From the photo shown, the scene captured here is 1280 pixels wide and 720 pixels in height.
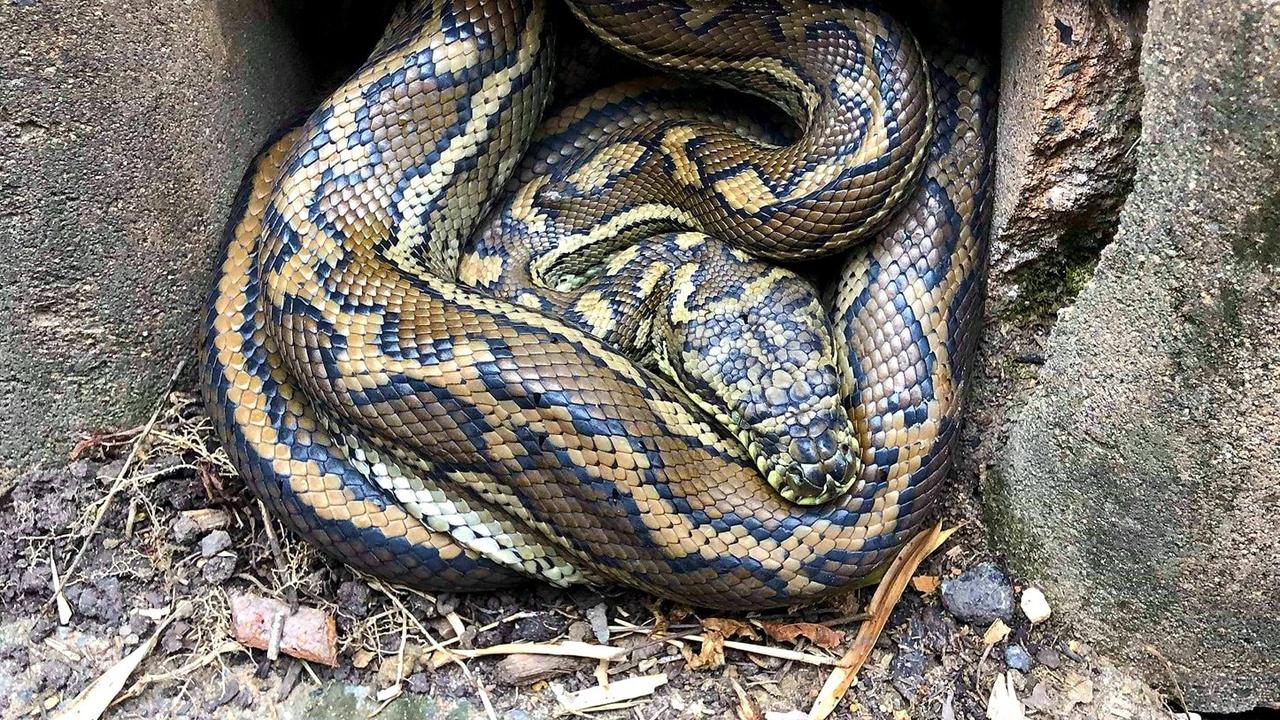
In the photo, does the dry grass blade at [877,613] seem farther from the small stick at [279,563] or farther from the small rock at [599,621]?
the small stick at [279,563]

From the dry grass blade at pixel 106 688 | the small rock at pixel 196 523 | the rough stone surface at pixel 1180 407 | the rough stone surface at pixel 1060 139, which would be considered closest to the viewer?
the rough stone surface at pixel 1180 407

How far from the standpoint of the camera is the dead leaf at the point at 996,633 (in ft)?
9.32

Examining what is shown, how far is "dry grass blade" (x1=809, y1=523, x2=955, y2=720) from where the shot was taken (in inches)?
109

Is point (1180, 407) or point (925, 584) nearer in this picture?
point (1180, 407)

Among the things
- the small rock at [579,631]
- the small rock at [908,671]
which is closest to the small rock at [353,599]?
the small rock at [579,631]

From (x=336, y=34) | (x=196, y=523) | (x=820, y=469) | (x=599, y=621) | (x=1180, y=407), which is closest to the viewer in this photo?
(x=1180, y=407)

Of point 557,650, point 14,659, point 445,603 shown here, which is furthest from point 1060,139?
point 14,659

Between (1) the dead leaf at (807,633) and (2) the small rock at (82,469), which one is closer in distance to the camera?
(1) the dead leaf at (807,633)

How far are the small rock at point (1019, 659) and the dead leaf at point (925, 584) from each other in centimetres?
28

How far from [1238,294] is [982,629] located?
135 cm

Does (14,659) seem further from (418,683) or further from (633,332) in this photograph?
(633,332)

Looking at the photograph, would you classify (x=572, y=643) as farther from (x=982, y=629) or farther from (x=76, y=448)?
(x=76, y=448)

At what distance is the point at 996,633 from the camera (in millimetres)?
2848

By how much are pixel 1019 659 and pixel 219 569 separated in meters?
2.56
